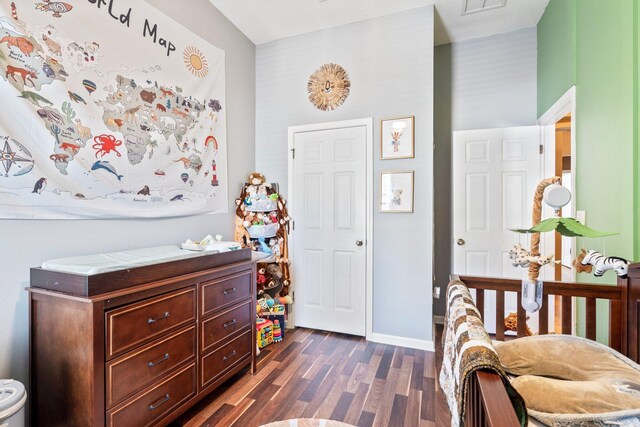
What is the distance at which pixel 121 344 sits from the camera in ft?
4.40

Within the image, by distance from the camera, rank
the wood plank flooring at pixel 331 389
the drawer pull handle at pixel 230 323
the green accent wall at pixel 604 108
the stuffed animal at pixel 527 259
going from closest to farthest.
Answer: the stuffed animal at pixel 527 259 → the green accent wall at pixel 604 108 → the wood plank flooring at pixel 331 389 → the drawer pull handle at pixel 230 323

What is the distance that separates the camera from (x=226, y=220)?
9.23 ft

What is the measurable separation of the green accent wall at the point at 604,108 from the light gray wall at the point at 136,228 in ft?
8.95

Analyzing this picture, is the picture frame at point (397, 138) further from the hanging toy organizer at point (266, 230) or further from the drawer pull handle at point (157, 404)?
the drawer pull handle at point (157, 404)

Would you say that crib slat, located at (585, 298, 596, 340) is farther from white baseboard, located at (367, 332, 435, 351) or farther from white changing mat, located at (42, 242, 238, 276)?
white changing mat, located at (42, 242, 238, 276)

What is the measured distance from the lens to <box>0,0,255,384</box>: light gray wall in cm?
142

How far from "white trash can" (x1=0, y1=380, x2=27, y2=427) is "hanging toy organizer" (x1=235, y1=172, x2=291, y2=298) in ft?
5.65

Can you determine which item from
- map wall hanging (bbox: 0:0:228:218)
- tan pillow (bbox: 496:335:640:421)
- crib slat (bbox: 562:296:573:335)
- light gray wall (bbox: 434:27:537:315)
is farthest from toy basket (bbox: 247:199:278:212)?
crib slat (bbox: 562:296:573:335)

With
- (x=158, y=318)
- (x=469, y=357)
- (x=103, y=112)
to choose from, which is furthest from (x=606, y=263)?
(x=103, y=112)

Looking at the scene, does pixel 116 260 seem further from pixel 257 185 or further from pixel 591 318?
pixel 591 318

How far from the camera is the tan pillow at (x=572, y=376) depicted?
83 cm

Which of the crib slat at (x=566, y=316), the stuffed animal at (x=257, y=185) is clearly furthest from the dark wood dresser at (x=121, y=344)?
the crib slat at (x=566, y=316)

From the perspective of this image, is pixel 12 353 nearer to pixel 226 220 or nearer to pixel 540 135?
pixel 226 220

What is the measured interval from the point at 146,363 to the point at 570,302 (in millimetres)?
2044
